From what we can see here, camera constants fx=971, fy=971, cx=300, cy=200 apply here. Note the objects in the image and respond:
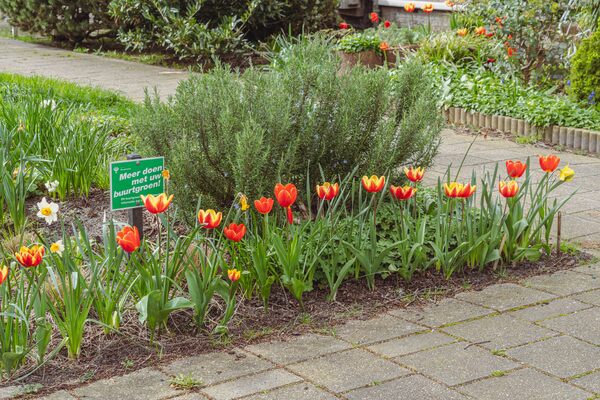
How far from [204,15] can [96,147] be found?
668 cm

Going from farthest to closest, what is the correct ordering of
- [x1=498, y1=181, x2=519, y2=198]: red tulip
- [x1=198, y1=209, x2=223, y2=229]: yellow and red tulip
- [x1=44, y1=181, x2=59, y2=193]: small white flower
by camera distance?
[x1=44, y1=181, x2=59, y2=193]: small white flower < [x1=498, y1=181, x2=519, y2=198]: red tulip < [x1=198, y1=209, x2=223, y2=229]: yellow and red tulip

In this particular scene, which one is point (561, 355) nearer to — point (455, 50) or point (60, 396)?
point (60, 396)

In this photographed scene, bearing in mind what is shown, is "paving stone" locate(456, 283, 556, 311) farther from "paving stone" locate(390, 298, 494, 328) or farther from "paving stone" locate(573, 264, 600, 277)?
"paving stone" locate(573, 264, 600, 277)

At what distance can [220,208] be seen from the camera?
4883mm

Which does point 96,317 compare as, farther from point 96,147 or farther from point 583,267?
point 583,267

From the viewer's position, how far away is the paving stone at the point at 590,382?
3477 millimetres

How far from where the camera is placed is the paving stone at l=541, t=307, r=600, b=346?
399 cm

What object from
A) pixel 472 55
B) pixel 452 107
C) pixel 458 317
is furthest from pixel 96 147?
pixel 472 55

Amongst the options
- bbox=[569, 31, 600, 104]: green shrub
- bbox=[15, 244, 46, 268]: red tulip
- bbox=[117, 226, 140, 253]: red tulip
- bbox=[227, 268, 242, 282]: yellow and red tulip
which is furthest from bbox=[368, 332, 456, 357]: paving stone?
bbox=[569, 31, 600, 104]: green shrub

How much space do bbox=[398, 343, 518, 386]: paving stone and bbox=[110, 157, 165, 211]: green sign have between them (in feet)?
4.46

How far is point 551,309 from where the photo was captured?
14.1 feet

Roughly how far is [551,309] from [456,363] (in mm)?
788

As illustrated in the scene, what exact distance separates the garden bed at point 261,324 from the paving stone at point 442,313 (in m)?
0.07

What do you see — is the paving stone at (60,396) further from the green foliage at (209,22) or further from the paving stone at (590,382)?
the green foliage at (209,22)
